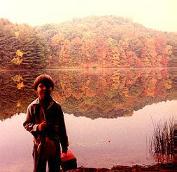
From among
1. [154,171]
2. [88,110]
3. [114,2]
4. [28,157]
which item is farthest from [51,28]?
[154,171]

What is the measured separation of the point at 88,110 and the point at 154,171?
93cm

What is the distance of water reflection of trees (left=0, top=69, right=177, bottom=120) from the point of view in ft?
12.5

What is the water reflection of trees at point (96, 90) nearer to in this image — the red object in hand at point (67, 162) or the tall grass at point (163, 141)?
the tall grass at point (163, 141)

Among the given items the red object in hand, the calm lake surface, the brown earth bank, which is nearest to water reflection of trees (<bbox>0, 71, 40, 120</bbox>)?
the calm lake surface

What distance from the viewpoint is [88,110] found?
4035 mm

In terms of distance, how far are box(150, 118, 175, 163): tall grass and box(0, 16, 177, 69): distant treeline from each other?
23.2 inches

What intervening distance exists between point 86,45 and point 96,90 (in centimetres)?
44

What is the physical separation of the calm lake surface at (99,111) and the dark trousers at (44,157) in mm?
946

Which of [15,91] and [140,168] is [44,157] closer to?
[140,168]

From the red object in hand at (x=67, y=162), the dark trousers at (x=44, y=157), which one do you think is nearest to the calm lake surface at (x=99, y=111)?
the red object in hand at (x=67, y=162)

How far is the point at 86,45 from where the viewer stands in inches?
150

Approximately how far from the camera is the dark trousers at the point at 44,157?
257 cm

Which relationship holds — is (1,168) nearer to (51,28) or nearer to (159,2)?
(51,28)

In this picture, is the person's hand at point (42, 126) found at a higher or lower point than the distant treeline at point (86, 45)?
lower
